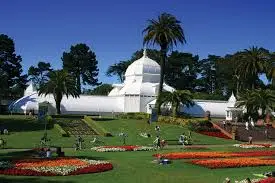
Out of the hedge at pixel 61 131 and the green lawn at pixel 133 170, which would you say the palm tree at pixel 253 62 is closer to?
the green lawn at pixel 133 170

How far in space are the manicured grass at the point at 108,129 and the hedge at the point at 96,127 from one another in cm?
92

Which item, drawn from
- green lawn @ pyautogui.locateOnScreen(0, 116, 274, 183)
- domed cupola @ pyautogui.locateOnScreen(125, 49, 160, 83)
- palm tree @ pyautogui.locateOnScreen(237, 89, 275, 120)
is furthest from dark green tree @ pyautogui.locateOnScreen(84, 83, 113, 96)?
green lawn @ pyautogui.locateOnScreen(0, 116, 274, 183)

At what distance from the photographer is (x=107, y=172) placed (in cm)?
2612

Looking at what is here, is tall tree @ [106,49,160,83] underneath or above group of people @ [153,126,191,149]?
above

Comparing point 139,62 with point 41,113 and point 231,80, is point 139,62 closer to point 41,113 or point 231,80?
point 231,80

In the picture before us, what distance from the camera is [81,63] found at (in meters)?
119

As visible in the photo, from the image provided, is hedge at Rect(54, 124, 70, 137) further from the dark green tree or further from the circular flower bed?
the dark green tree

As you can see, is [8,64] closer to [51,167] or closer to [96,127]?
A: [96,127]

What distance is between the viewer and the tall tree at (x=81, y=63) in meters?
118

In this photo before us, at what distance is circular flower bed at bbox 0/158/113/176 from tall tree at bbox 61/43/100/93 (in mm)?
88428

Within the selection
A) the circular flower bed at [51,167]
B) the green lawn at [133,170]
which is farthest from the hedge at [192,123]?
the circular flower bed at [51,167]

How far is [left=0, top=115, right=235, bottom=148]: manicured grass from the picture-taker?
4646 cm

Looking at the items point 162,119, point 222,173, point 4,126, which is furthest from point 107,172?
point 162,119

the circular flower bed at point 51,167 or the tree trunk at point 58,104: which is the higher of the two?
the tree trunk at point 58,104
